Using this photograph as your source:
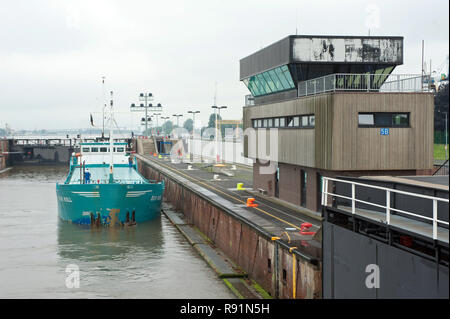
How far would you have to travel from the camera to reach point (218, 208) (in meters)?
30.7

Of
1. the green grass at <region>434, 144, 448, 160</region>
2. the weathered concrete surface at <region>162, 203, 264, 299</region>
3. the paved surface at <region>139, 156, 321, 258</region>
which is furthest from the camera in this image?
the green grass at <region>434, 144, 448, 160</region>

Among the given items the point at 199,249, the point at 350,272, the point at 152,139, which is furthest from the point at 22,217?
the point at 152,139

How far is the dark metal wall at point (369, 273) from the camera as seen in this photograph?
1093 centimetres

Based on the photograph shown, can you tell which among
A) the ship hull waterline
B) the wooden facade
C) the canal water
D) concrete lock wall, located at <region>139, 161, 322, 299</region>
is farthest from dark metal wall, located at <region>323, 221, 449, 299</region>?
the ship hull waterline

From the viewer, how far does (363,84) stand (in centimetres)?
2820

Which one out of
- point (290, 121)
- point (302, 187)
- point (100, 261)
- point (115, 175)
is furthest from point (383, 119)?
point (115, 175)

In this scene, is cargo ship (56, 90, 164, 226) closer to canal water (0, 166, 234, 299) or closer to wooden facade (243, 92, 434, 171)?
canal water (0, 166, 234, 299)

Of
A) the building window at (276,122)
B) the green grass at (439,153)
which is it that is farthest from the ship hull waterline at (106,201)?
the green grass at (439,153)

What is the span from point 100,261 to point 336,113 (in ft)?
47.3

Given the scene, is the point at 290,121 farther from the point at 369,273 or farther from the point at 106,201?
the point at 369,273

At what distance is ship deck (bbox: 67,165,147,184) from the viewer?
44.8m

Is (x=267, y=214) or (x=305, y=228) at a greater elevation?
(x=305, y=228)

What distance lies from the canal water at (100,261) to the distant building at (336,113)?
702cm

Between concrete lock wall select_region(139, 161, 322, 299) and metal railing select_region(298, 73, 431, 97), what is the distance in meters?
7.63
